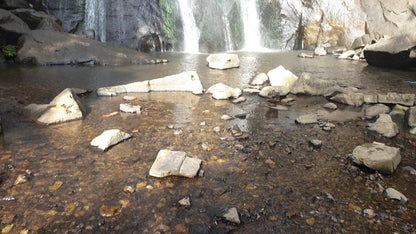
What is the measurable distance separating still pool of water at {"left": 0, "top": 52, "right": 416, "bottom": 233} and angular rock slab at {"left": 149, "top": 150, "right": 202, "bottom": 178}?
11 centimetres

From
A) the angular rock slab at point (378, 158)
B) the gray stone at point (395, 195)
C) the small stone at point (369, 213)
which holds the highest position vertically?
the angular rock slab at point (378, 158)

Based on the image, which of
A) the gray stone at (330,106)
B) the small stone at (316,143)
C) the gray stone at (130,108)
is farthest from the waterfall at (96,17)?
the small stone at (316,143)

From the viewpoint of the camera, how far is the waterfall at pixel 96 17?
666 inches

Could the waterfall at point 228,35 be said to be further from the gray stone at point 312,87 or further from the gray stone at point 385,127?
the gray stone at point 385,127

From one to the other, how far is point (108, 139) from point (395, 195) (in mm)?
3846

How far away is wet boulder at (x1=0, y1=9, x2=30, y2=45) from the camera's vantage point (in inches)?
452

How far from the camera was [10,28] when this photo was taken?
11625 millimetres

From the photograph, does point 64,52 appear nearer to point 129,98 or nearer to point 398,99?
point 129,98

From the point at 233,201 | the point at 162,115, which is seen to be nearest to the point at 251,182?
the point at 233,201

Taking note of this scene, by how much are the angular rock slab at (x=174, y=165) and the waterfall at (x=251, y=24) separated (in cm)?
1885

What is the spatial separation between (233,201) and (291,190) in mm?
736

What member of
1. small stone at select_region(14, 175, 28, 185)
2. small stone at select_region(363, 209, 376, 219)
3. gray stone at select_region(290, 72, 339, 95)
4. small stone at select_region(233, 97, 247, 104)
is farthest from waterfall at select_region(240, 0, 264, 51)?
small stone at select_region(14, 175, 28, 185)

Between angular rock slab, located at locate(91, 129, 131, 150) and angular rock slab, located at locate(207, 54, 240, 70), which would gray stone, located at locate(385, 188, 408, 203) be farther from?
angular rock slab, located at locate(207, 54, 240, 70)

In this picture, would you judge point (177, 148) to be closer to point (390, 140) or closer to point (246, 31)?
point (390, 140)
